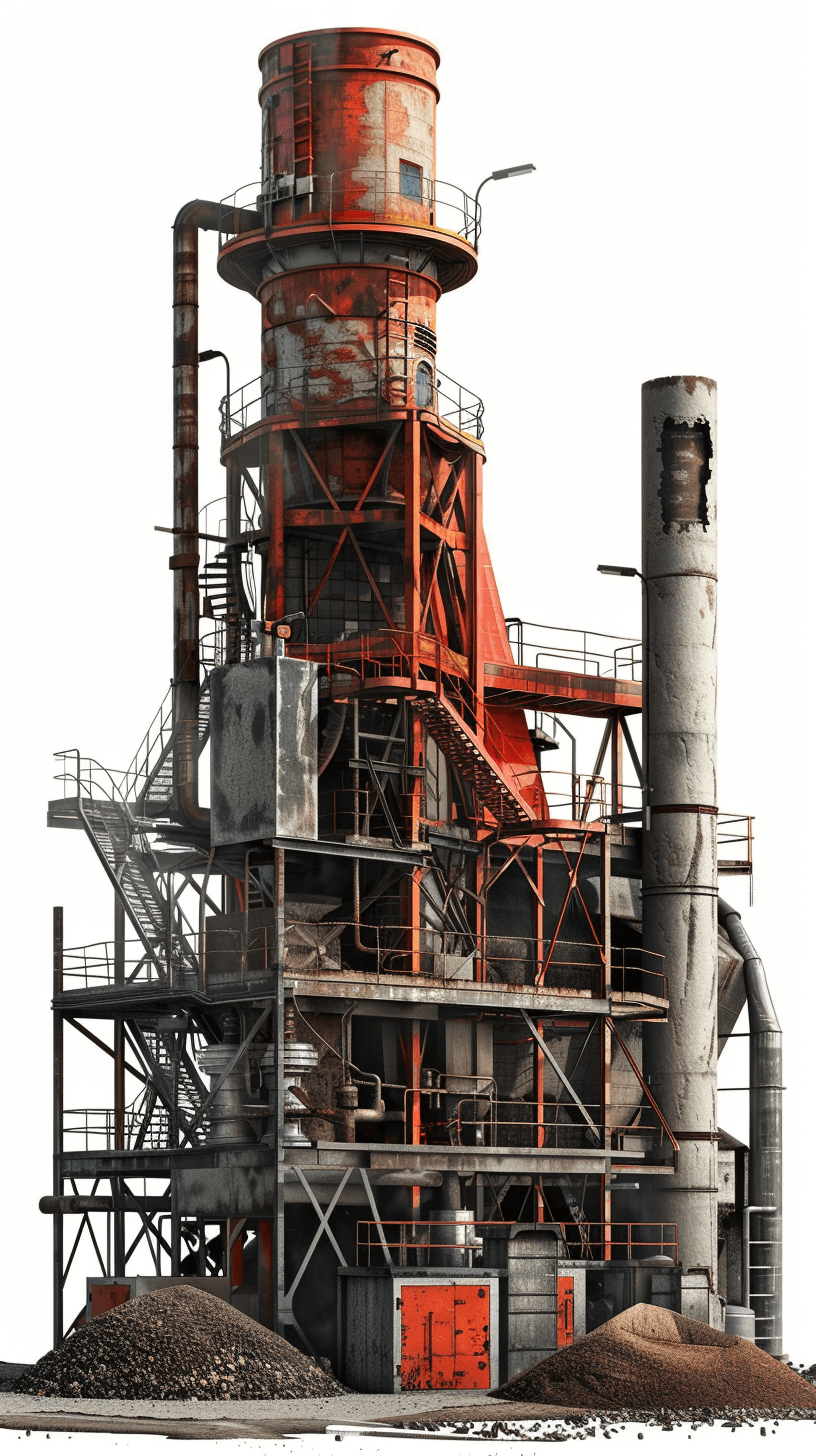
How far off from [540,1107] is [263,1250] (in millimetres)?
8548

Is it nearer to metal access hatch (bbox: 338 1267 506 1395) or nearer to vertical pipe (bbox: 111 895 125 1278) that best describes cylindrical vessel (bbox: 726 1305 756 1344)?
metal access hatch (bbox: 338 1267 506 1395)

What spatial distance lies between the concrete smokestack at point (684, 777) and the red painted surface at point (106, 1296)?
498 inches

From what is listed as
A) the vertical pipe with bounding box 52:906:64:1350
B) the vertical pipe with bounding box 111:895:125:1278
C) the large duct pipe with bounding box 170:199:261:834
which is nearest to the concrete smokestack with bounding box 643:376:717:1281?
the large duct pipe with bounding box 170:199:261:834

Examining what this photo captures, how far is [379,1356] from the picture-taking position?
4734 centimetres

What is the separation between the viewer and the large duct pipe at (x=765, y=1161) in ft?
200

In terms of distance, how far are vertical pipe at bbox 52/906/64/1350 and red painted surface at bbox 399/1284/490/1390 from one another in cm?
1088

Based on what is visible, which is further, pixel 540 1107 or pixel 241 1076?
pixel 540 1107

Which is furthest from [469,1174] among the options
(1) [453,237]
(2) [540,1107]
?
(1) [453,237]

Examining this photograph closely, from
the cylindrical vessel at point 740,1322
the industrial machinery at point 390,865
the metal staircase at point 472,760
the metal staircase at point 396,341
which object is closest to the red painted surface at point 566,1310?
the industrial machinery at point 390,865

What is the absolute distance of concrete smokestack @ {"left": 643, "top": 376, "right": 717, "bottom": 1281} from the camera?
192ft

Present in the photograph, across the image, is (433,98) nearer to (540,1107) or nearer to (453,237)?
(453,237)

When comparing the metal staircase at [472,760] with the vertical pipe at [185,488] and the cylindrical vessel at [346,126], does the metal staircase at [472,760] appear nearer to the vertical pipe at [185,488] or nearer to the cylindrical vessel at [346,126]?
the vertical pipe at [185,488]

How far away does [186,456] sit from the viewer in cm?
5978

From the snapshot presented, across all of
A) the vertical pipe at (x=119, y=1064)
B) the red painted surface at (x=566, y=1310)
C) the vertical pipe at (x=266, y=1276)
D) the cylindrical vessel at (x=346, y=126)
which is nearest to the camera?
the red painted surface at (x=566, y=1310)
